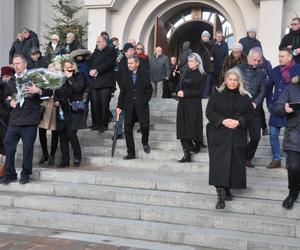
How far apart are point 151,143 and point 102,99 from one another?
4.30 ft

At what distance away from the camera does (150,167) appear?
25.0ft

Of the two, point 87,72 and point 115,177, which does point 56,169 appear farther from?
point 87,72

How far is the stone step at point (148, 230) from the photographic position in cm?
515

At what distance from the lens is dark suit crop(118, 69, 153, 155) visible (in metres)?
7.82

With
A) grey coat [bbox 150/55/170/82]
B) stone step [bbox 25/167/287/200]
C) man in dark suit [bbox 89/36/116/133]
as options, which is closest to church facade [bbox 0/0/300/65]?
grey coat [bbox 150/55/170/82]

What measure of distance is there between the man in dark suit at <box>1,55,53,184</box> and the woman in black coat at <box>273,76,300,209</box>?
334 centimetres

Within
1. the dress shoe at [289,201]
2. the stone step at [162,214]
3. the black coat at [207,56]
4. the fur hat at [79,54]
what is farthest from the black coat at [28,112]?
the black coat at [207,56]

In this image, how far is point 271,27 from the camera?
41.9 ft

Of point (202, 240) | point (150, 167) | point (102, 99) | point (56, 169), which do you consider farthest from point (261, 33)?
point (202, 240)

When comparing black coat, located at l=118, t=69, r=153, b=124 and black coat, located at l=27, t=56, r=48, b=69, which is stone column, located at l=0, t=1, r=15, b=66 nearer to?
black coat, located at l=27, t=56, r=48, b=69

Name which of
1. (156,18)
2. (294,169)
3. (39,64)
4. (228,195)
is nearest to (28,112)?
(228,195)

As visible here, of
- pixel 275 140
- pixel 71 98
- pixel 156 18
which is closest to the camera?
pixel 275 140

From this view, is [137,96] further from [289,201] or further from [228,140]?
[289,201]

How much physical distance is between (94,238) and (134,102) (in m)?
2.89
